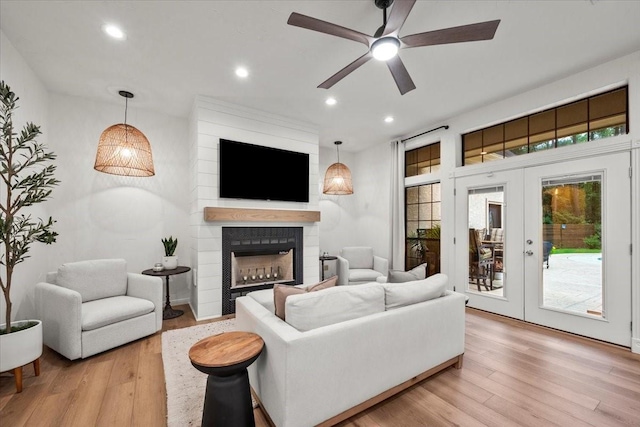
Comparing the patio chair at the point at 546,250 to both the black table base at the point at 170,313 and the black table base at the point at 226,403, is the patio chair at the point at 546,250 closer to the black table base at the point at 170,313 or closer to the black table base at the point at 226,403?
the black table base at the point at 226,403

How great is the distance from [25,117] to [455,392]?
4834 millimetres

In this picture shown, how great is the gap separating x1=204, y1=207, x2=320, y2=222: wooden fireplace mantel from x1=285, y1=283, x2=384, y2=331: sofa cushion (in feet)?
7.38

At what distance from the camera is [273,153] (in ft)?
13.9

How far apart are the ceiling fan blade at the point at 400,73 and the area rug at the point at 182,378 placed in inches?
109

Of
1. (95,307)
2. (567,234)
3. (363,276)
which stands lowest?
(363,276)

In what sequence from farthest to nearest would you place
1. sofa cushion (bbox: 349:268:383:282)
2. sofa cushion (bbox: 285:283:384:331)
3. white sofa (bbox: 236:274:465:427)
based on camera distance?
sofa cushion (bbox: 349:268:383:282)
sofa cushion (bbox: 285:283:384:331)
white sofa (bbox: 236:274:465:427)

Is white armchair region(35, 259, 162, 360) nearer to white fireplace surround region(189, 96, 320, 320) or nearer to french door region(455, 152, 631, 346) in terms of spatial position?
white fireplace surround region(189, 96, 320, 320)

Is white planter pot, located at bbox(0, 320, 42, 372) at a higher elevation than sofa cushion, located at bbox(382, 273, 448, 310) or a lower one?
lower

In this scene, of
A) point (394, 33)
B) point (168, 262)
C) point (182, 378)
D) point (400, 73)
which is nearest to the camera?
point (394, 33)

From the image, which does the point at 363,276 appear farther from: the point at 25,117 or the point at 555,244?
the point at 25,117

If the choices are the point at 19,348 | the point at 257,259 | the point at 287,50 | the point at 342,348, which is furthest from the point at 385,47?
the point at 19,348

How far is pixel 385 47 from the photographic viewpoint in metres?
2.03

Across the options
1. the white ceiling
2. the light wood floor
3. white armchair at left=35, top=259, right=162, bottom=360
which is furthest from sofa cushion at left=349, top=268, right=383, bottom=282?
white armchair at left=35, top=259, right=162, bottom=360

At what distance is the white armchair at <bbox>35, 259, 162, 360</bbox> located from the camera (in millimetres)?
2523
